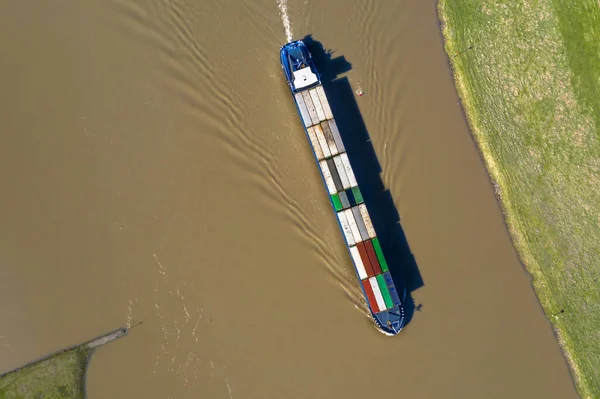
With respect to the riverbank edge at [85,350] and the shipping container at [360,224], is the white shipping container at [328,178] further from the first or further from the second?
the riverbank edge at [85,350]

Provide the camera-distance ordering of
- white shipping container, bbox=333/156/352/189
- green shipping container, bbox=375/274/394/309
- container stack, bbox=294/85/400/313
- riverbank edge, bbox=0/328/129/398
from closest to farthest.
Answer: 1. green shipping container, bbox=375/274/394/309
2. container stack, bbox=294/85/400/313
3. white shipping container, bbox=333/156/352/189
4. riverbank edge, bbox=0/328/129/398

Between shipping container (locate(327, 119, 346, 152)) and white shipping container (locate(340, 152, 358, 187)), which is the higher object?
shipping container (locate(327, 119, 346, 152))

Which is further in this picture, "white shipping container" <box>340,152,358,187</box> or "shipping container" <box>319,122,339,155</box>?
"shipping container" <box>319,122,339,155</box>

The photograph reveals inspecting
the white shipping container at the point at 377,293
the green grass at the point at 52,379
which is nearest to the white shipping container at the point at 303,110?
the white shipping container at the point at 377,293

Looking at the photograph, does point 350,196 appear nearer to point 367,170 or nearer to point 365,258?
point 367,170

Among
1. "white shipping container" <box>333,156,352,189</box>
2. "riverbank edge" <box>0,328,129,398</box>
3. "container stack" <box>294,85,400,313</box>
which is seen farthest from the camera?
"riverbank edge" <box>0,328,129,398</box>

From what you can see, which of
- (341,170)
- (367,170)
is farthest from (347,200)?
(367,170)

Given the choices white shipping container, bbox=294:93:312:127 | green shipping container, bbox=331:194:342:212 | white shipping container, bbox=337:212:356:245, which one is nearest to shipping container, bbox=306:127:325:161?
white shipping container, bbox=294:93:312:127

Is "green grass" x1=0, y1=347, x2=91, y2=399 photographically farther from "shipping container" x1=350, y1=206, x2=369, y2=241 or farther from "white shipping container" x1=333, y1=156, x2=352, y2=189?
"white shipping container" x1=333, y1=156, x2=352, y2=189
